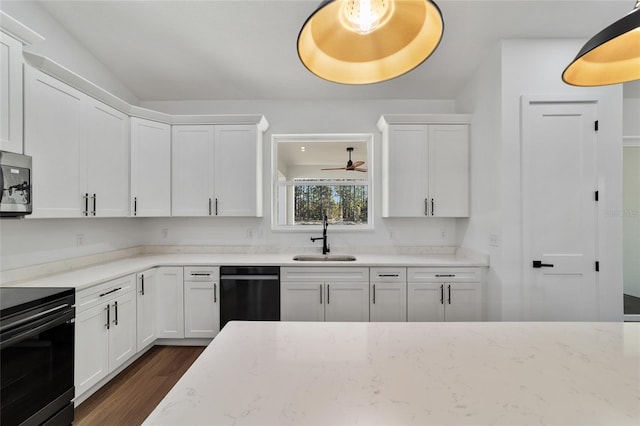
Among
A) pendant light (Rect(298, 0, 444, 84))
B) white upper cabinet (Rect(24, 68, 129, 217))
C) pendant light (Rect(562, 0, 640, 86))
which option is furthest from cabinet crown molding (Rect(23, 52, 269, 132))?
Answer: pendant light (Rect(562, 0, 640, 86))

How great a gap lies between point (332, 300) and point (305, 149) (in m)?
1.97

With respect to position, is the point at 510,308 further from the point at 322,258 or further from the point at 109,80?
the point at 109,80

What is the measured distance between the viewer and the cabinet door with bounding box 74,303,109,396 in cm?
189

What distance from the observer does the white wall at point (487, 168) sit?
2477 millimetres

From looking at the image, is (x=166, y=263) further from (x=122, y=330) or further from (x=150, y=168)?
(x=150, y=168)

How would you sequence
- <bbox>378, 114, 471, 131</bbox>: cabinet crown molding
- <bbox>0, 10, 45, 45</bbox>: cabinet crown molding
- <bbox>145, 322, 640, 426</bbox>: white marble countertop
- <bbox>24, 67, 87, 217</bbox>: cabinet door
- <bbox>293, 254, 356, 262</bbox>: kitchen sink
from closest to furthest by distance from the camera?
<bbox>145, 322, 640, 426</bbox>: white marble countertop < <bbox>0, 10, 45, 45</bbox>: cabinet crown molding < <bbox>24, 67, 87, 217</bbox>: cabinet door < <bbox>378, 114, 471, 131</bbox>: cabinet crown molding < <bbox>293, 254, 356, 262</bbox>: kitchen sink

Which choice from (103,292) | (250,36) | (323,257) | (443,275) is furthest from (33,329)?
(443,275)

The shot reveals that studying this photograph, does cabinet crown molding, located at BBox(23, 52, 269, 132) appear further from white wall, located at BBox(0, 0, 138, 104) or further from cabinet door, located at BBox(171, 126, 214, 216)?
white wall, located at BBox(0, 0, 138, 104)

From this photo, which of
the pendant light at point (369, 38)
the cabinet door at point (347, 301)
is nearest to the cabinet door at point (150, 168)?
the cabinet door at point (347, 301)

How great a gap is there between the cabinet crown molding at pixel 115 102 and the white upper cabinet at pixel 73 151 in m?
0.05

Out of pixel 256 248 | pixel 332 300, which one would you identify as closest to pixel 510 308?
pixel 332 300

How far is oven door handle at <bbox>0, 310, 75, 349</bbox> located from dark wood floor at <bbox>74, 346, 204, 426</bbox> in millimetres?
744

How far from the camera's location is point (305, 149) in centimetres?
359

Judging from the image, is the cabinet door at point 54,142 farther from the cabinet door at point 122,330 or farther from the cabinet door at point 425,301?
the cabinet door at point 425,301
